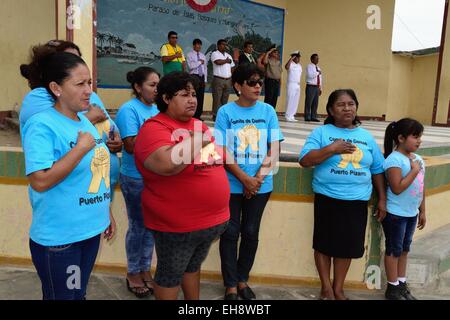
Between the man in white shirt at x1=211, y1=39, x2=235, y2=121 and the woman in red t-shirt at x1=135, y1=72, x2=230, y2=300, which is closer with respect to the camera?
the woman in red t-shirt at x1=135, y1=72, x2=230, y2=300

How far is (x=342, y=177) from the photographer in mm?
2926

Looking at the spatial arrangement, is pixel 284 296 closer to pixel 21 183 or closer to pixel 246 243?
pixel 246 243

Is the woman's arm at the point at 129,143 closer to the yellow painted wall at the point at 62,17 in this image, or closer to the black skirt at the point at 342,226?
the black skirt at the point at 342,226

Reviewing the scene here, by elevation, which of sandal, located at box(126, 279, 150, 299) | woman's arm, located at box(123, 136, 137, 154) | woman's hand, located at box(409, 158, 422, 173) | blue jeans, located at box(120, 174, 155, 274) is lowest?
sandal, located at box(126, 279, 150, 299)

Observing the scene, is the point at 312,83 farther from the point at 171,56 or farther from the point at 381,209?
the point at 381,209

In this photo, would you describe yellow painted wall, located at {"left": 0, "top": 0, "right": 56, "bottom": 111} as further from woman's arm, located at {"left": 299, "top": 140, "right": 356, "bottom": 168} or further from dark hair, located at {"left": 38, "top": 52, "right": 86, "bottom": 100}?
woman's arm, located at {"left": 299, "top": 140, "right": 356, "bottom": 168}

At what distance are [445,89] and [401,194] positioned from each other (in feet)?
36.2

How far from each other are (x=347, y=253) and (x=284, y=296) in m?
0.63

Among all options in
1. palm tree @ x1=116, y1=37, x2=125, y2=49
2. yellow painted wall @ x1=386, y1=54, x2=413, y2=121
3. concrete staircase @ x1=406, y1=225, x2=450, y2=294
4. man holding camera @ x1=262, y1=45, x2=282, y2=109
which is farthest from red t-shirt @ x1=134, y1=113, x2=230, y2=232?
yellow painted wall @ x1=386, y1=54, x2=413, y2=121

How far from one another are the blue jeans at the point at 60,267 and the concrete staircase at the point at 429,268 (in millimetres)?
2712

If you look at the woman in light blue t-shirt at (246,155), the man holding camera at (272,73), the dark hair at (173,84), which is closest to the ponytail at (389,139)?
the woman in light blue t-shirt at (246,155)

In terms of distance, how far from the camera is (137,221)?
3.01 meters

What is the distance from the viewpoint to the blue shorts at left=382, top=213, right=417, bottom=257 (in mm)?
3111

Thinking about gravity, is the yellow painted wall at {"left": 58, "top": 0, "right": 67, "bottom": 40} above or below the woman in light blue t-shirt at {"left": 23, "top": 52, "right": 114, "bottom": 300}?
above
